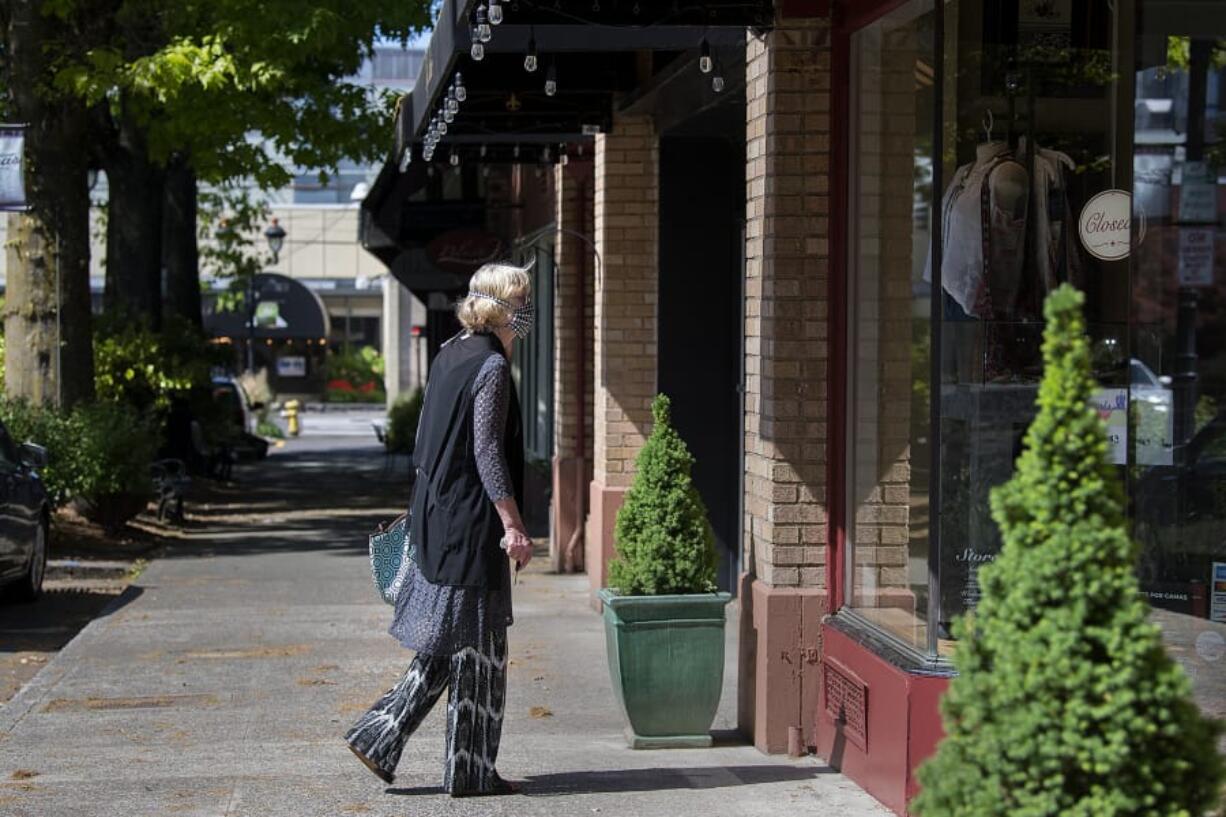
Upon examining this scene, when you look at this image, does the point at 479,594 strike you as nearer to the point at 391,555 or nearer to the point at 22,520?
the point at 391,555

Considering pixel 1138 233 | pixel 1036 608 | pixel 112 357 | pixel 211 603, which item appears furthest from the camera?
pixel 112 357

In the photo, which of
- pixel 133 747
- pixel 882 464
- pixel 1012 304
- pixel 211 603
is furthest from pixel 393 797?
pixel 211 603

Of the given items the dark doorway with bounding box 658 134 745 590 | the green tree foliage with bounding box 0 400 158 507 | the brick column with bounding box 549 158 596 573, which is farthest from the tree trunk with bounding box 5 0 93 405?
the dark doorway with bounding box 658 134 745 590

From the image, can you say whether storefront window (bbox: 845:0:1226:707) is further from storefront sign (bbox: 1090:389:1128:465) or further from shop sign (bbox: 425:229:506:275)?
shop sign (bbox: 425:229:506:275)

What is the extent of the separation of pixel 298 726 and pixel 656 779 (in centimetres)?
204

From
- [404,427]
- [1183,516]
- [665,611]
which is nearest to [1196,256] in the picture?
[1183,516]

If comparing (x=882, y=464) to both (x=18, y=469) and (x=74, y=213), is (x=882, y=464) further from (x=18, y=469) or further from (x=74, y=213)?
(x=74, y=213)

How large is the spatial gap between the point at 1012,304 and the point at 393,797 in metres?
2.88

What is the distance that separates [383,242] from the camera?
21.7 meters

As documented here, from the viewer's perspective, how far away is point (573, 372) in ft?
47.2

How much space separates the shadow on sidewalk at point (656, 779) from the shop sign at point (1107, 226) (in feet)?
7.56

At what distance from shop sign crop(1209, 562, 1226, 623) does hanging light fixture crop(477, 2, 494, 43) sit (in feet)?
12.3

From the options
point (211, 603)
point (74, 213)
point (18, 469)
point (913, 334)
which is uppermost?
point (74, 213)

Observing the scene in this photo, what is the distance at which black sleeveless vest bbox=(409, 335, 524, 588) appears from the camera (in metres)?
6.50
